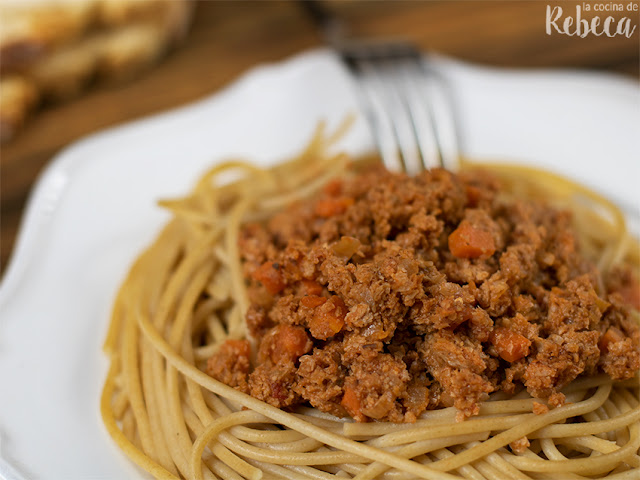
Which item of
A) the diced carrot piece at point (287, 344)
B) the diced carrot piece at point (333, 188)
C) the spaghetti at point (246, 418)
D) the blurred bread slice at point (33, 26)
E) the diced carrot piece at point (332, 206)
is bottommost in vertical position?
the spaghetti at point (246, 418)

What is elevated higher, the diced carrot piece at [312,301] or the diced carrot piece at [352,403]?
the diced carrot piece at [312,301]

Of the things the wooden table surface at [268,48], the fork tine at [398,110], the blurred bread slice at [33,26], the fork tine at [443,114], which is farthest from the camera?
the wooden table surface at [268,48]

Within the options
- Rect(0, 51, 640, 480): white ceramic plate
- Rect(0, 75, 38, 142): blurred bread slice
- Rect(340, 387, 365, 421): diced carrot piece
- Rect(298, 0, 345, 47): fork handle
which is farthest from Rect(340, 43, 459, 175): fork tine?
Rect(0, 75, 38, 142): blurred bread slice

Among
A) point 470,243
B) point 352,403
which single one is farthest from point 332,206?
point 352,403

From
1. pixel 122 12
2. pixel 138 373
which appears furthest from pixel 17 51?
pixel 138 373

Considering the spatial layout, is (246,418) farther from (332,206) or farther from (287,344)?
(332,206)

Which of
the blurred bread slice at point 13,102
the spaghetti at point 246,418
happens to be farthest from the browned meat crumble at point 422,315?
the blurred bread slice at point 13,102

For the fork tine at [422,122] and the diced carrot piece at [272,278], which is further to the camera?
the fork tine at [422,122]

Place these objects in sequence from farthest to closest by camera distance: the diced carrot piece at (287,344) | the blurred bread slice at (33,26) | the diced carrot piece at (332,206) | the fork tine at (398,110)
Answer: the blurred bread slice at (33,26), the fork tine at (398,110), the diced carrot piece at (332,206), the diced carrot piece at (287,344)

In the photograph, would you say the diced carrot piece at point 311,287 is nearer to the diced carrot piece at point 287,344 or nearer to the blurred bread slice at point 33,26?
the diced carrot piece at point 287,344
